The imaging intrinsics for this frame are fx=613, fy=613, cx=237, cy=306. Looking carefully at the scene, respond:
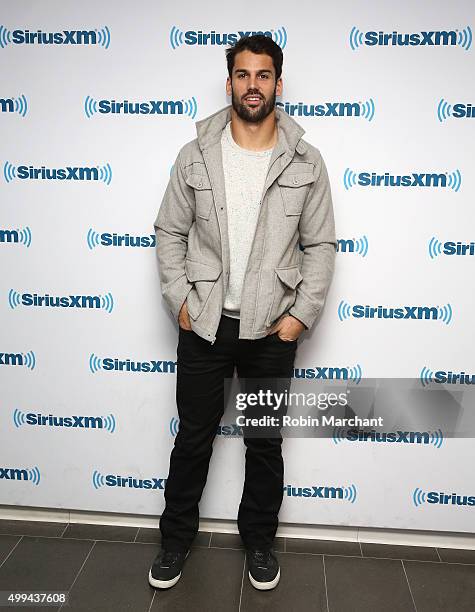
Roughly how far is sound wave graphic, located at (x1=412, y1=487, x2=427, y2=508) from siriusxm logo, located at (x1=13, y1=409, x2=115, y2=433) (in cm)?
124

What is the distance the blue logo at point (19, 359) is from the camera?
2.45 metres

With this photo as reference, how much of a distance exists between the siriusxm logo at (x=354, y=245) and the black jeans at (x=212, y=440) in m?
0.41

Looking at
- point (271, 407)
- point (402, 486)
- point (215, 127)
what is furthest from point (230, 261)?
point (402, 486)

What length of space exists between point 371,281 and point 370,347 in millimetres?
256

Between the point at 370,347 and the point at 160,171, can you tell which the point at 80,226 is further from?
the point at 370,347

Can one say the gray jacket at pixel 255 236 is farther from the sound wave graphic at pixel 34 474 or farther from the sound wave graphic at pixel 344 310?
the sound wave graphic at pixel 34 474

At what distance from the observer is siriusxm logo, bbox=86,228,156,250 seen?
2.30m

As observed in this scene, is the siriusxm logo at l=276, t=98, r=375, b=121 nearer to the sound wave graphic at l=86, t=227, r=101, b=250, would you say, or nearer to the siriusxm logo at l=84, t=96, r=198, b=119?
the siriusxm logo at l=84, t=96, r=198, b=119

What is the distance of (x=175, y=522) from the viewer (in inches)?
90.0

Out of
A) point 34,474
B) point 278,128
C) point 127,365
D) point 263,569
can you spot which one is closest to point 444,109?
point 278,128

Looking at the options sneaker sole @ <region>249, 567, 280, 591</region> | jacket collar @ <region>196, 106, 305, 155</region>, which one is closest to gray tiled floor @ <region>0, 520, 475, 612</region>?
sneaker sole @ <region>249, 567, 280, 591</region>

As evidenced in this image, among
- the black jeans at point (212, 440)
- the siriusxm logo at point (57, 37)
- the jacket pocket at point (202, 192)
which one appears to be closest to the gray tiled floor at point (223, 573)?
the black jeans at point (212, 440)

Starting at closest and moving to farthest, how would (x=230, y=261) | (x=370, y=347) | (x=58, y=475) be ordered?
1. (x=230, y=261)
2. (x=370, y=347)
3. (x=58, y=475)

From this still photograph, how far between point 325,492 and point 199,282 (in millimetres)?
1063
